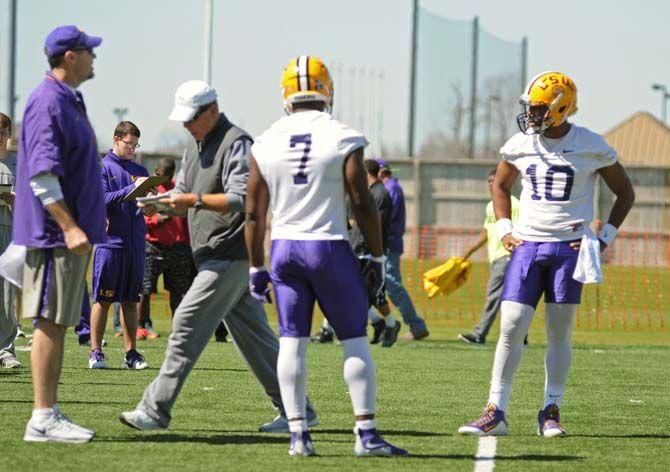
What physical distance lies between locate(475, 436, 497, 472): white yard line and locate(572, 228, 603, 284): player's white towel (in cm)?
106

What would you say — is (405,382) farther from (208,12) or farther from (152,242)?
(208,12)

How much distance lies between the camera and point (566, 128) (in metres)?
8.10

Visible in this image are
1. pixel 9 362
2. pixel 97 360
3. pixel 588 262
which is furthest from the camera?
pixel 97 360

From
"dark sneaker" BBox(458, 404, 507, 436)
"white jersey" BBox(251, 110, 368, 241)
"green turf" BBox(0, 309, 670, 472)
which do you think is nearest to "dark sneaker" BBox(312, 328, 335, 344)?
"green turf" BBox(0, 309, 670, 472)

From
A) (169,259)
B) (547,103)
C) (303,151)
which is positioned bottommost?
(169,259)

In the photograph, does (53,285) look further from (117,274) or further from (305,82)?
(117,274)

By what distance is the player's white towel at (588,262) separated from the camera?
785cm

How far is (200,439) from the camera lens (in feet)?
24.9

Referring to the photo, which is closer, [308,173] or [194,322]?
[308,173]

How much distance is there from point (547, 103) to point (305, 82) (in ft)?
5.65

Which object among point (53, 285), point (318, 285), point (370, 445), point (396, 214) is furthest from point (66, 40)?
point (396, 214)

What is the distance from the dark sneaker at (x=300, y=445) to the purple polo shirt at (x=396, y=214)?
30.3 ft

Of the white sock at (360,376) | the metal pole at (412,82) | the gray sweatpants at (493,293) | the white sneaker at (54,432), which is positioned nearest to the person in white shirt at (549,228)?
the white sock at (360,376)

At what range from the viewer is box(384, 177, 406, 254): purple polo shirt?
16250mm
